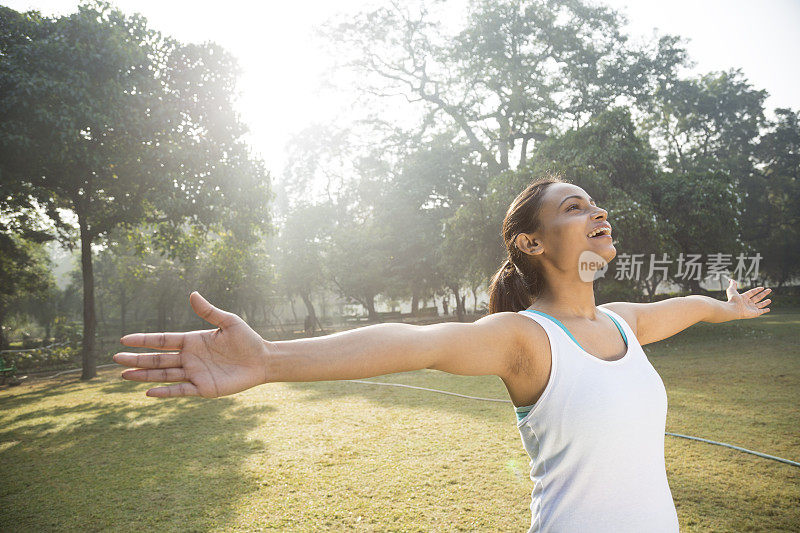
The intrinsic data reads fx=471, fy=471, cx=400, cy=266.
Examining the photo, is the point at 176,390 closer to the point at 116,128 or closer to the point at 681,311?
the point at 681,311

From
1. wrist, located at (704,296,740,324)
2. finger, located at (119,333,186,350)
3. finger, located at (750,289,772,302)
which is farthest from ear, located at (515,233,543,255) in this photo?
finger, located at (750,289,772,302)

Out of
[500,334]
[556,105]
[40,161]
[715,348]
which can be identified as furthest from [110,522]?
[556,105]

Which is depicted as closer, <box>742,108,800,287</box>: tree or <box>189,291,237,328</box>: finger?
<box>189,291,237,328</box>: finger

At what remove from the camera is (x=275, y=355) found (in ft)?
4.69

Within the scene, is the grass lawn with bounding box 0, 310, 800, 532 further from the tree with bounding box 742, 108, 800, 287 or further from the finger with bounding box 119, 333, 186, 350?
the tree with bounding box 742, 108, 800, 287

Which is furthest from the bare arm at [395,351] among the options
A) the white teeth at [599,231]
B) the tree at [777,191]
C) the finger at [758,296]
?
the tree at [777,191]

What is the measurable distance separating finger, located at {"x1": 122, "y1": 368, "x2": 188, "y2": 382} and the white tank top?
1131 millimetres

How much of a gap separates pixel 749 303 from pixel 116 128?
13013mm

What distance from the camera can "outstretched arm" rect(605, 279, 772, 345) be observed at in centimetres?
229

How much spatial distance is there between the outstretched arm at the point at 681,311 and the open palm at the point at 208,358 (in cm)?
164

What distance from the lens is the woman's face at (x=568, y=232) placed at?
179 cm

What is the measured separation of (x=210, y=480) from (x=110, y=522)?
1026 millimetres

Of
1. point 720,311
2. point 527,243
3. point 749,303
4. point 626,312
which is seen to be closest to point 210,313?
point 527,243

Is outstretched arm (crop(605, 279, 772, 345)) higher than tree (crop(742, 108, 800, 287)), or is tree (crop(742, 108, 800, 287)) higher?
tree (crop(742, 108, 800, 287))
